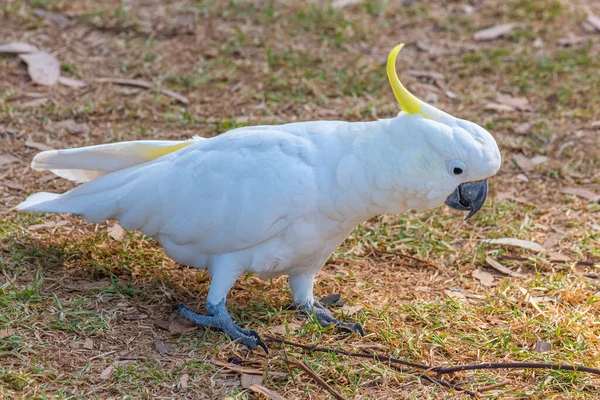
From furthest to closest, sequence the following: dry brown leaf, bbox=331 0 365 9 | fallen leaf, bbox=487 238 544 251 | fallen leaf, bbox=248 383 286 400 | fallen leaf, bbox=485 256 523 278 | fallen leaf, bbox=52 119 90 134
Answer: dry brown leaf, bbox=331 0 365 9 < fallen leaf, bbox=52 119 90 134 < fallen leaf, bbox=487 238 544 251 < fallen leaf, bbox=485 256 523 278 < fallen leaf, bbox=248 383 286 400

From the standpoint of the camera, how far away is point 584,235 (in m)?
4.25

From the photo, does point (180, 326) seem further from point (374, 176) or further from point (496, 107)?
point (496, 107)

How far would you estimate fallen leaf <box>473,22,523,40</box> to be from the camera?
644 cm

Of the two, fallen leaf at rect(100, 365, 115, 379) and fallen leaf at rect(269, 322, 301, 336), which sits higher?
fallen leaf at rect(100, 365, 115, 379)

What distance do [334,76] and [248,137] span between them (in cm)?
253

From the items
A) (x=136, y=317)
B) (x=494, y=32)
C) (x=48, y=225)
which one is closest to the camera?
(x=136, y=317)

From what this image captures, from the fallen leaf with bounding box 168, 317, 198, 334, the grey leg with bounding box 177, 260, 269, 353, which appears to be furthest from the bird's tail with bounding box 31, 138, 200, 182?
the fallen leaf with bounding box 168, 317, 198, 334

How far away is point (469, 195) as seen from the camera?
10.0 ft

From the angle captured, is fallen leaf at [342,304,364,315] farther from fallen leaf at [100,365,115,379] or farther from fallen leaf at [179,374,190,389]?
fallen leaf at [100,365,115,379]

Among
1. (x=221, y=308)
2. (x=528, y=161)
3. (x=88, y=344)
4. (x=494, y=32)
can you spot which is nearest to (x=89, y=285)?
(x=88, y=344)

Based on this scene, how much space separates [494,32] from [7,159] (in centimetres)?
409

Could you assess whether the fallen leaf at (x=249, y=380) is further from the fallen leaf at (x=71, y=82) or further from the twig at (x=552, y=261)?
the fallen leaf at (x=71, y=82)

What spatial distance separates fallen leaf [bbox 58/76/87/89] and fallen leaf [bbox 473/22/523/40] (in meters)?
3.25

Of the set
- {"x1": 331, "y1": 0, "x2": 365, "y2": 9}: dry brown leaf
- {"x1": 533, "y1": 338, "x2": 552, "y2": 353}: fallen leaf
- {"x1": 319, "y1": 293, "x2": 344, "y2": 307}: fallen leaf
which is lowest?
{"x1": 533, "y1": 338, "x2": 552, "y2": 353}: fallen leaf
